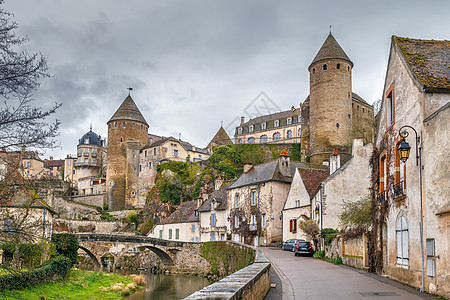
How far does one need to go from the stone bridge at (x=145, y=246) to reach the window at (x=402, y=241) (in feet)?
79.3

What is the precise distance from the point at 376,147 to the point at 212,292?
11700 millimetres

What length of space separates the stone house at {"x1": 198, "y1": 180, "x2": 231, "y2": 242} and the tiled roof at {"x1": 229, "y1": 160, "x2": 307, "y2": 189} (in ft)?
7.71

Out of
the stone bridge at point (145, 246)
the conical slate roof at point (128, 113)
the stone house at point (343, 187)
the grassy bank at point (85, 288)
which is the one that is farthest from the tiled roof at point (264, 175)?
the conical slate roof at point (128, 113)

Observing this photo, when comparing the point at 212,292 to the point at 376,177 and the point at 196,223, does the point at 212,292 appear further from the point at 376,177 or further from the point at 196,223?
the point at 196,223

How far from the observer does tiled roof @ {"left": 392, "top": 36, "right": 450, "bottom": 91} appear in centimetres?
1155

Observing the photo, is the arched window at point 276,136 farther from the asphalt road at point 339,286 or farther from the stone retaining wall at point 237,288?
the stone retaining wall at point 237,288

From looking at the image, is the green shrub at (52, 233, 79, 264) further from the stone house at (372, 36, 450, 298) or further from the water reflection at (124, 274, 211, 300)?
the stone house at (372, 36, 450, 298)

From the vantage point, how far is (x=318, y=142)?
166 feet

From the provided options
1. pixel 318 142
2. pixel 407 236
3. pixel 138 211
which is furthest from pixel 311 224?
pixel 138 211

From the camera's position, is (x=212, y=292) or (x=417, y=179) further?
(x=417, y=179)

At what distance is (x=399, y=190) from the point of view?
13336mm

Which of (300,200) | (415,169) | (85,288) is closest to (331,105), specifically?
(300,200)

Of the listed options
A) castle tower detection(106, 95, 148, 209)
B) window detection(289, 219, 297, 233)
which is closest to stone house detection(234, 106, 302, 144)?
castle tower detection(106, 95, 148, 209)

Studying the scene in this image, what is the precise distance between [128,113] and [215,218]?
35865 millimetres
